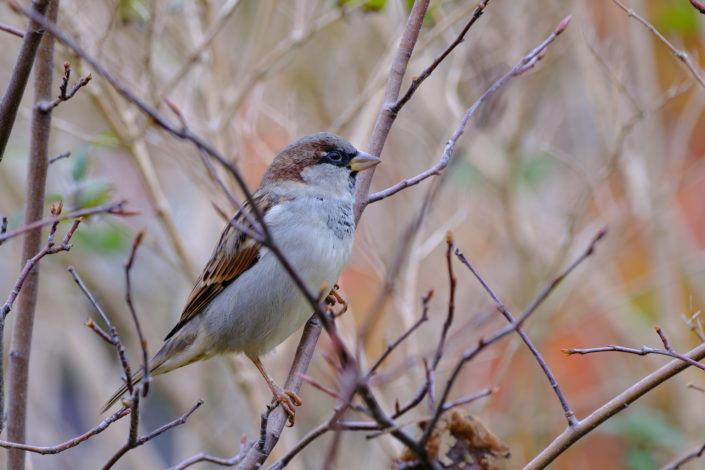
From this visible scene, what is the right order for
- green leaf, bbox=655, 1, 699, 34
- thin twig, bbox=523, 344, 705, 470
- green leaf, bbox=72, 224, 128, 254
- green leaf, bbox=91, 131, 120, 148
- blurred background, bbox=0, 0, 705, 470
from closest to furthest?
thin twig, bbox=523, 344, 705, 470 → green leaf, bbox=91, 131, 120, 148 → green leaf, bbox=72, 224, 128, 254 → blurred background, bbox=0, 0, 705, 470 → green leaf, bbox=655, 1, 699, 34

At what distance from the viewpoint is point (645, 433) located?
3.75m

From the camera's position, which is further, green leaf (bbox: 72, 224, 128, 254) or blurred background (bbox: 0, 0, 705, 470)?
blurred background (bbox: 0, 0, 705, 470)

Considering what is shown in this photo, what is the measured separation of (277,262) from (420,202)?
1377mm

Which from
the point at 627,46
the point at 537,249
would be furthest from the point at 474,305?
the point at 627,46

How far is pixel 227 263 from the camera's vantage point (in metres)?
2.89

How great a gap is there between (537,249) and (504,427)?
3.67 feet

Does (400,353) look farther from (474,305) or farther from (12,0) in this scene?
(12,0)

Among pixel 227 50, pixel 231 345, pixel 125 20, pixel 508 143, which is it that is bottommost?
pixel 231 345

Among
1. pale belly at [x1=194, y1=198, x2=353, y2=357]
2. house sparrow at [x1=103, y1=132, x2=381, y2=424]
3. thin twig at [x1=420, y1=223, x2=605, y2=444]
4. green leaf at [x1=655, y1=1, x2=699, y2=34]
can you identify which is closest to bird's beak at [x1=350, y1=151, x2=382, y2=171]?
house sparrow at [x1=103, y1=132, x2=381, y2=424]

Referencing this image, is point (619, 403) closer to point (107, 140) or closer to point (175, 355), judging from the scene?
point (175, 355)

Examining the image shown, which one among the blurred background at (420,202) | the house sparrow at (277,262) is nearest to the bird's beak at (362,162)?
the house sparrow at (277,262)

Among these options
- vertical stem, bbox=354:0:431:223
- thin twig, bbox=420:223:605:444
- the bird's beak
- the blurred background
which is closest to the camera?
thin twig, bbox=420:223:605:444

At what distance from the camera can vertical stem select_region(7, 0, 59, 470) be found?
1987mm

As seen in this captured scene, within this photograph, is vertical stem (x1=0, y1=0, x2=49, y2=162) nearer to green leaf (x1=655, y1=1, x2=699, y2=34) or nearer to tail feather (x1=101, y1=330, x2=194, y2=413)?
tail feather (x1=101, y1=330, x2=194, y2=413)
